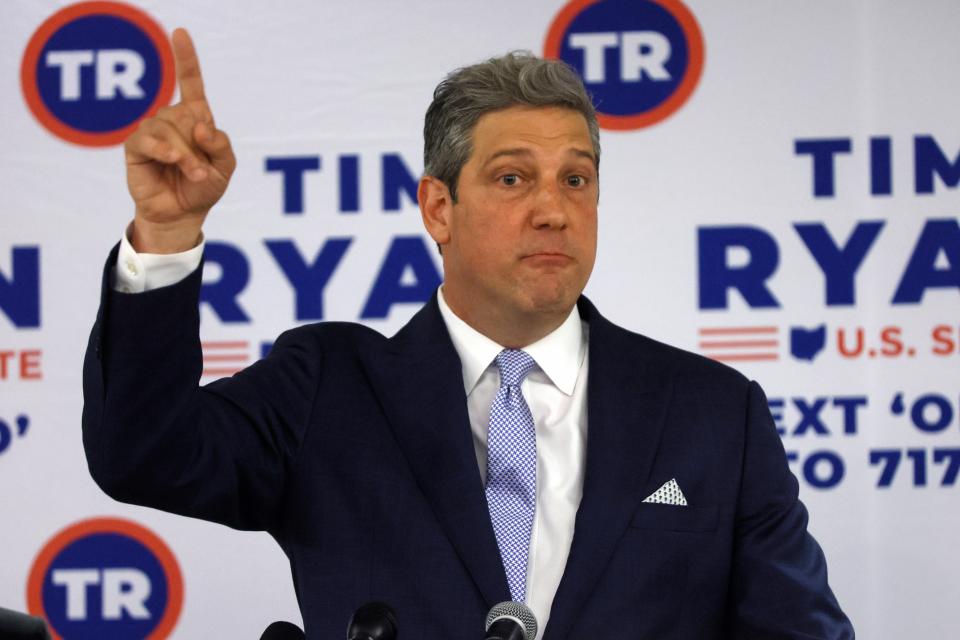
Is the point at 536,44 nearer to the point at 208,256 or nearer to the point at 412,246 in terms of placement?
the point at 412,246

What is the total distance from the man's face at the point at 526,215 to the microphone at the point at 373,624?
2.85 feet

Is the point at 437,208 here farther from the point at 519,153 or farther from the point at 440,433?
the point at 440,433

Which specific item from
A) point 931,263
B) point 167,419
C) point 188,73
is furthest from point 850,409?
point 188,73

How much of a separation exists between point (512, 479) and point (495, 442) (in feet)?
0.21

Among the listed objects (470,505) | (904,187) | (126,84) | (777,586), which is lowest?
(777,586)

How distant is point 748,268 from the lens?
3.25 meters

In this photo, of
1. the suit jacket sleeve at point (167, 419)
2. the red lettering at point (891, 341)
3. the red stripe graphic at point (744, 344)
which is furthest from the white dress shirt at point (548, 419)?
the red lettering at point (891, 341)

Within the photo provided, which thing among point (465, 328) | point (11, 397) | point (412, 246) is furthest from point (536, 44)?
point (11, 397)

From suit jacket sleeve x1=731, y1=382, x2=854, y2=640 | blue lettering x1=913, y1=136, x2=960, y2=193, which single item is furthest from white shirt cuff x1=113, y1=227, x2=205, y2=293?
blue lettering x1=913, y1=136, x2=960, y2=193

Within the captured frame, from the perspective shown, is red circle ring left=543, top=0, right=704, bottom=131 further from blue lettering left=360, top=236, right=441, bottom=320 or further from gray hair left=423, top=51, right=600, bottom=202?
gray hair left=423, top=51, right=600, bottom=202

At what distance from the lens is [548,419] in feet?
6.73

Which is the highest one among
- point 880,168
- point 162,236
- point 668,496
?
point 880,168

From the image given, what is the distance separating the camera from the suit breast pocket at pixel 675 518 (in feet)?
6.23

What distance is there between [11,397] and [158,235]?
2.00m
